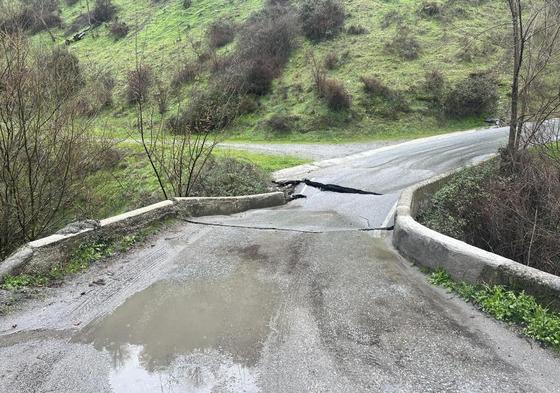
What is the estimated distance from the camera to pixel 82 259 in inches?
272

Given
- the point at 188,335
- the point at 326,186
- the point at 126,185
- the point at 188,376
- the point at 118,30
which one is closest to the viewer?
the point at 188,376

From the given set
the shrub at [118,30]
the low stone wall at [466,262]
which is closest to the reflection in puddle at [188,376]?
the low stone wall at [466,262]

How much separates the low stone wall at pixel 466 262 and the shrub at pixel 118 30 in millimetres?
39671

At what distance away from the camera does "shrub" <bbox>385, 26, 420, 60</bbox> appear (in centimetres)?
2842

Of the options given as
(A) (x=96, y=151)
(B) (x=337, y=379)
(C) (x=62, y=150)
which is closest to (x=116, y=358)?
(B) (x=337, y=379)

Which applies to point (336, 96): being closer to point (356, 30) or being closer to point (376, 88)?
point (376, 88)

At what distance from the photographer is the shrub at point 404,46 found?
93.2 feet

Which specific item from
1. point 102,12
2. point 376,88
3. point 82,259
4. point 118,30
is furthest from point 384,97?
point 102,12

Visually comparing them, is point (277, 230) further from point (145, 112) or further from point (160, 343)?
point (145, 112)

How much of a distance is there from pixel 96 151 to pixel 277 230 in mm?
5897

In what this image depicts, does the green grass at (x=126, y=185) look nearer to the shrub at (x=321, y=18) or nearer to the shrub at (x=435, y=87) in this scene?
the shrub at (x=435, y=87)

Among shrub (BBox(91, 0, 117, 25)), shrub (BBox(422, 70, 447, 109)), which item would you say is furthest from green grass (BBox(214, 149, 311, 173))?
shrub (BBox(91, 0, 117, 25))

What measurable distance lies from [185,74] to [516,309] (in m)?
26.2

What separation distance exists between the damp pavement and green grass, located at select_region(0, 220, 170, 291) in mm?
185
